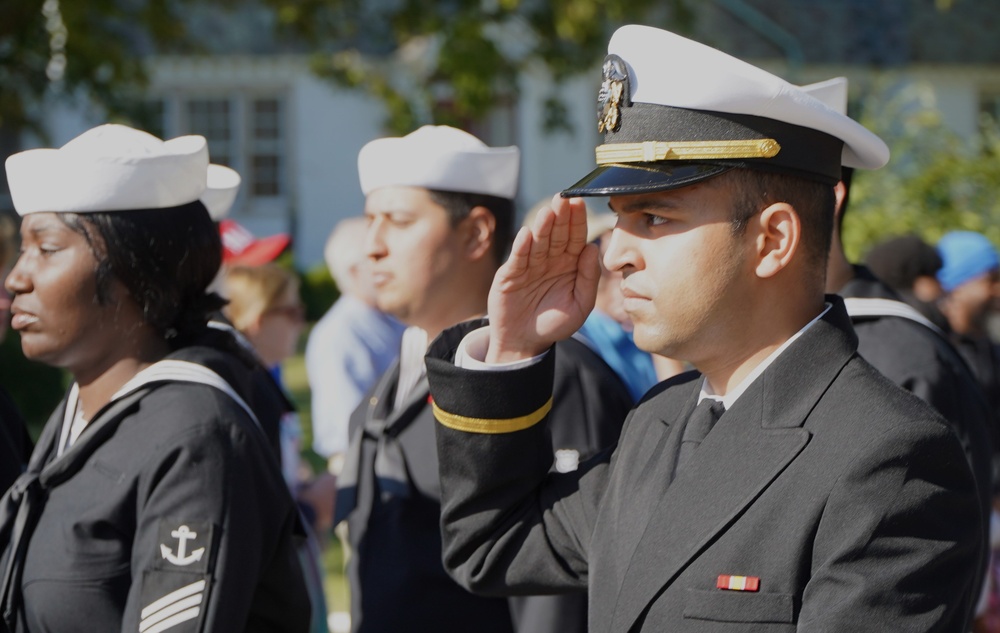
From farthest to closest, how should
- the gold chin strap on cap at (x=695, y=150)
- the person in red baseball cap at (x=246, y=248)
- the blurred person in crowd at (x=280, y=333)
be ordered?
the person in red baseball cap at (x=246, y=248) < the blurred person in crowd at (x=280, y=333) < the gold chin strap on cap at (x=695, y=150)

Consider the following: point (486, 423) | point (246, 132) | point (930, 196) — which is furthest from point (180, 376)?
point (246, 132)

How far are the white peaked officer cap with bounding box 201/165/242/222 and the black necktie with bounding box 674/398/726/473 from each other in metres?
2.11

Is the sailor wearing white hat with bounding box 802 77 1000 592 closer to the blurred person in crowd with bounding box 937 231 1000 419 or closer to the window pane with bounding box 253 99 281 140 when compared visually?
the blurred person in crowd with bounding box 937 231 1000 419

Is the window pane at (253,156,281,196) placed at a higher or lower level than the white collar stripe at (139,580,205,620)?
lower

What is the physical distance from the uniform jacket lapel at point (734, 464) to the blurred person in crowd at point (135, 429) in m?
0.97

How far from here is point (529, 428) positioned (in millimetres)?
2402

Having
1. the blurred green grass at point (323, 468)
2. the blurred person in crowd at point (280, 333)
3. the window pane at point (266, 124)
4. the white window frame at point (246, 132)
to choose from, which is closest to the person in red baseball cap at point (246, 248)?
the blurred person in crowd at point (280, 333)

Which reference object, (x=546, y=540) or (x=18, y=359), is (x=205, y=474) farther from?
(x=18, y=359)

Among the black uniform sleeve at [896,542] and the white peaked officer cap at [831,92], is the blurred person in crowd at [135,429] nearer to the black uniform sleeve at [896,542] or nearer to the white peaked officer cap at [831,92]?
the black uniform sleeve at [896,542]

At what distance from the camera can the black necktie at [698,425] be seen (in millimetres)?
2199

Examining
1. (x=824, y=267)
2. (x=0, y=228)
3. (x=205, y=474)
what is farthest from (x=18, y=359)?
(x=824, y=267)

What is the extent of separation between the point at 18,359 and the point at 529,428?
1159cm

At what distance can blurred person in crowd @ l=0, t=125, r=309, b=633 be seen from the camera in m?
2.64

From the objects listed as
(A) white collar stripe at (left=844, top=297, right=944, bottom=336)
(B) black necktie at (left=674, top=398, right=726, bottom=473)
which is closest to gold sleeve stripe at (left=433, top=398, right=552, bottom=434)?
(B) black necktie at (left=674, top=398, right=726, bottom=473)
